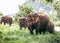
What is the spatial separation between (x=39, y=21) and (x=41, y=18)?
11cm

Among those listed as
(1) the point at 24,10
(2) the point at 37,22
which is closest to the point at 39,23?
(2) the point at 37,22

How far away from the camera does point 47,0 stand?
518cm

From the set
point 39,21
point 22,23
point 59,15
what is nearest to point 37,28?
point 39,21

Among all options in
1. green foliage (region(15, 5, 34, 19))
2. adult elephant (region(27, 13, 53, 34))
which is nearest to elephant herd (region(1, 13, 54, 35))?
adult elephant (region(27, 13, 53, 34))

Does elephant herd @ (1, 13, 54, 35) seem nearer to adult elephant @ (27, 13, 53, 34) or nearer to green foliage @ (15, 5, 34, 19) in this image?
adult elephant @ (27, 13, 53, 34)

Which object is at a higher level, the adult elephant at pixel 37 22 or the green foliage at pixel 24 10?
the adult elephant at pixel 37 22

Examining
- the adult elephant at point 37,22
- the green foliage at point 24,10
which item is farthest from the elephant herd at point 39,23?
the green foliage at point 24,10

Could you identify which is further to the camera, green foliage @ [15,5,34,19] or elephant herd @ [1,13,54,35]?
green foliage @ [15,5,34,19]

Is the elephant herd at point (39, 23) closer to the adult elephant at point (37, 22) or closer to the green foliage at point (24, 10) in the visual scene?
the adult elephant at point (37, 22)

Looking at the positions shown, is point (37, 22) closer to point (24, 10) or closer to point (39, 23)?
point (39, 23)

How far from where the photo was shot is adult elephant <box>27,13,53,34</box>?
210 inches

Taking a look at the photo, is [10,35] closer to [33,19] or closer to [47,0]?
[33,19]

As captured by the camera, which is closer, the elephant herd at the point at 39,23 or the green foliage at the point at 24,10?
the elephant herd at the point at 39,23

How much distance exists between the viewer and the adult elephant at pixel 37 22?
532 cm
